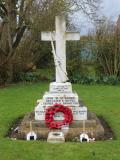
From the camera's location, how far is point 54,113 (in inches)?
372

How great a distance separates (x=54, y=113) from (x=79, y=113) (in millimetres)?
605

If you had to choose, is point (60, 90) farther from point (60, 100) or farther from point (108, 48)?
point (108, 48)

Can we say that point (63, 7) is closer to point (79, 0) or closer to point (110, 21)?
point (79, 0)

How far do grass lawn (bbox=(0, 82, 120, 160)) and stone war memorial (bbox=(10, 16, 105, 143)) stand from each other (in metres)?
0.43

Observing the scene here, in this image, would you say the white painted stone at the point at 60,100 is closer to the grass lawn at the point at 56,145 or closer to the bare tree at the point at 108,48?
the grass lawn at the point at 56,145

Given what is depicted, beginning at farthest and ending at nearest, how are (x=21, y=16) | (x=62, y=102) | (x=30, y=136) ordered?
(x=21, y=16)
(x=62, y=102)
(x=30, y=136)

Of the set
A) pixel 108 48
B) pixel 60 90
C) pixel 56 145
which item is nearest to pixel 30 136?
pixel 56 145

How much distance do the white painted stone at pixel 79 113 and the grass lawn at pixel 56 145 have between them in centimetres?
76

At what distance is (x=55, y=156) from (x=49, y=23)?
13.0 m

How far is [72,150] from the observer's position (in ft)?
26.0

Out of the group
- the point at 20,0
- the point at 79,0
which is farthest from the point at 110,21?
the point at 20,0

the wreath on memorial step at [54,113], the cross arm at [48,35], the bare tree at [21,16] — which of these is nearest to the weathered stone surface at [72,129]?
the wreath on memorial step at [54,113]

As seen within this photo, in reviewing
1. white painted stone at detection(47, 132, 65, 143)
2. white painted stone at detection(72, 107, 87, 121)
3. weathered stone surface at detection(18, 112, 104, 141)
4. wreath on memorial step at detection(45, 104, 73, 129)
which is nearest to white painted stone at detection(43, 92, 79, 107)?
white painted stone at detection(72, 107, 87, 121)

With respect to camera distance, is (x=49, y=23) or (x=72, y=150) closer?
(x=72, y=150)
